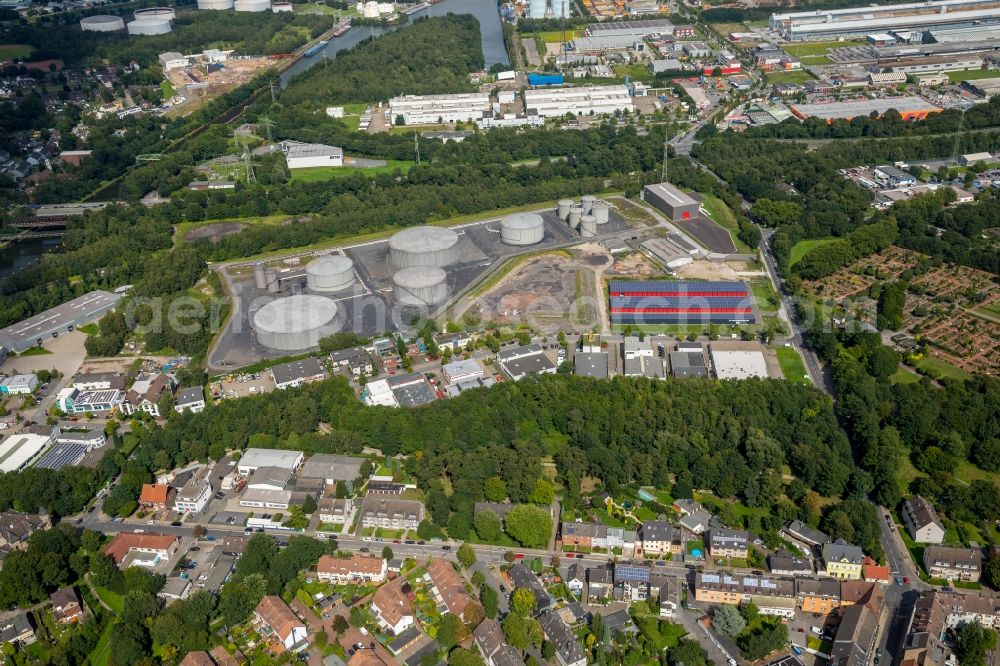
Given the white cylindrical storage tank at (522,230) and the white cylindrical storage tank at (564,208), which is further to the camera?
the white cylindrical storage tank at (564,208)

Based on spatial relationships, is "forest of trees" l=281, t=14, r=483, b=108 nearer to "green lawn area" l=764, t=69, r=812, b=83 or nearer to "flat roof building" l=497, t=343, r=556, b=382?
"green lawn area" l=764, t=69, r=812, b=83

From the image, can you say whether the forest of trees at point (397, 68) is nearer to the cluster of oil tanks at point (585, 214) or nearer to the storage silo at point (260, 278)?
the cluster of oil tanks at point (585, 214)

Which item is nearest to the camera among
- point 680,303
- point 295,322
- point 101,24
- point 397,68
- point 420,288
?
point 295,322

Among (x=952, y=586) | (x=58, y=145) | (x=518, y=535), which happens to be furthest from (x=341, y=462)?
(x=58, y=145)

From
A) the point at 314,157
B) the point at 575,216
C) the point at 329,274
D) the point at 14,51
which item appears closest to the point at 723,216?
the point at 575,216

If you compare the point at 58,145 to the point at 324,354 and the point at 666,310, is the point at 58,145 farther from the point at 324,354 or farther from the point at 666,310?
the point at 666,310

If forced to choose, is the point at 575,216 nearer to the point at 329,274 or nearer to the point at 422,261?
the point at 422,261

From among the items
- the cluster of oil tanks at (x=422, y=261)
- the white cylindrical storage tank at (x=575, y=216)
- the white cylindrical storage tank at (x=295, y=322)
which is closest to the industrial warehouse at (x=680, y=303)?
the white cylindrical storage tank at (x=575, y=216)

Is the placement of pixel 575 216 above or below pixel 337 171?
below
